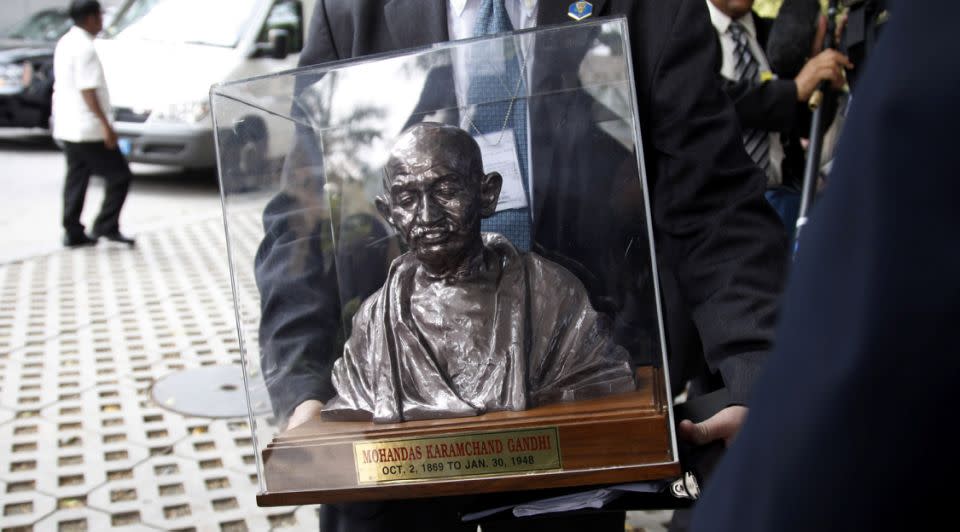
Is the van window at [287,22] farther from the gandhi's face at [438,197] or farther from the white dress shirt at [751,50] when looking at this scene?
the gandhi's face at [438,197]

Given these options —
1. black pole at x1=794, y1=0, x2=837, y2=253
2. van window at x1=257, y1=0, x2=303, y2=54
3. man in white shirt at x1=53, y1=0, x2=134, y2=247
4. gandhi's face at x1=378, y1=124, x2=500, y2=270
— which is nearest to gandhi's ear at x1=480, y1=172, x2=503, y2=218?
gandhi's face at x1=378, y1=124, x2=500, y2=270

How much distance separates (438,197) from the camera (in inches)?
64.8

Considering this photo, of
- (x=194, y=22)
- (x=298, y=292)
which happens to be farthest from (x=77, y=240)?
(x=298, y=292)

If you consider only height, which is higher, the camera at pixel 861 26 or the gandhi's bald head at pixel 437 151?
the camera at pixel 861 26

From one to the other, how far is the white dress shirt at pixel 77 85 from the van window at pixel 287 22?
2.63 metres

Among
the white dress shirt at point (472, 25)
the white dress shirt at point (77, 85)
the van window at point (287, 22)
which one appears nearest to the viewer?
the white dress shirt at point (472, 25)

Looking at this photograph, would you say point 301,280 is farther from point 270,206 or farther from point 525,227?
point 525,227

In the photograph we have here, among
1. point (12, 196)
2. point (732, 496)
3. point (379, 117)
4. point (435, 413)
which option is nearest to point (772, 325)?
point (435, 413)

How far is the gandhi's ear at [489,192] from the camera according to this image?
1673mm

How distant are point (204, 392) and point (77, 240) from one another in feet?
11.0

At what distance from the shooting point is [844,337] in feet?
1.83

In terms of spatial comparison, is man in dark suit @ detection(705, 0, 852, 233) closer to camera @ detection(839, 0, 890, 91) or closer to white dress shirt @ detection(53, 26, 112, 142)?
camera @ detection(839, 0, 890, 91)

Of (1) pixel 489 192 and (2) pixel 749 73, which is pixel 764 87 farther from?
(1) pixel 489 192

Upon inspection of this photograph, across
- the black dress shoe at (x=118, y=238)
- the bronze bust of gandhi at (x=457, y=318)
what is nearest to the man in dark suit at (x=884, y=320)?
the bronze bust of gandhi at (x=457, y=318)
